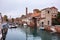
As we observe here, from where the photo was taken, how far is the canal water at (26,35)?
488 cm

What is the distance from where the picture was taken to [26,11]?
4430 mm

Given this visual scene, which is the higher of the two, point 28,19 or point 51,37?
point 28,19

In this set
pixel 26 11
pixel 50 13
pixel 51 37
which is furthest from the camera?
pixel 51 37

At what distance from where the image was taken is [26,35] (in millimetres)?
5270

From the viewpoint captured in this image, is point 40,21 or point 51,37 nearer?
point 40,21

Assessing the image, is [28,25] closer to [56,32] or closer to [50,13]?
[50,13]

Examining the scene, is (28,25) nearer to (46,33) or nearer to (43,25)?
(43,25)

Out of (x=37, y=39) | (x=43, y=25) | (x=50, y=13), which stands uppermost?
(x=50, y=13)

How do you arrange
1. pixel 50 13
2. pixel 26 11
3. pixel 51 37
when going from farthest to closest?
pixel 51 37 < pixel 50 13 < pixel 26 11

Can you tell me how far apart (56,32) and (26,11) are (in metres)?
1.39

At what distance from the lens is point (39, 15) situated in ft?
15.0

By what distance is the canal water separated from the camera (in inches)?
192

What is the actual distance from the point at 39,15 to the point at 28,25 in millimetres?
429

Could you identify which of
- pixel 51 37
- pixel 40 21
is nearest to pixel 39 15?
pixel 40 21
